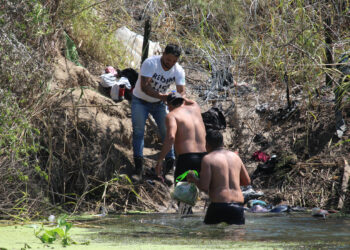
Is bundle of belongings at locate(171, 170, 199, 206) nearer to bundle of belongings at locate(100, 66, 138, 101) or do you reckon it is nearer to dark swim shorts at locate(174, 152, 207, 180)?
dark swim shorts at locate(174, 152, 207, 180)

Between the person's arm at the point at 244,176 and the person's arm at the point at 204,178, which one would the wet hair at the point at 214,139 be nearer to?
the person's arm at the point at 204,178

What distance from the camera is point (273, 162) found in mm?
9602

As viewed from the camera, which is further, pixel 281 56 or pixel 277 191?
pixel 281 56

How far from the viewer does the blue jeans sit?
326 inches

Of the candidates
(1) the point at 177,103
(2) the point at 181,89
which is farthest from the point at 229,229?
(2) the point at 181,89

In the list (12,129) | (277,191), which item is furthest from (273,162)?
(12,129)

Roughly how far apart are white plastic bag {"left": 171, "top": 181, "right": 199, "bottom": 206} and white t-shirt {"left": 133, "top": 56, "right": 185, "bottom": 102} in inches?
87.1

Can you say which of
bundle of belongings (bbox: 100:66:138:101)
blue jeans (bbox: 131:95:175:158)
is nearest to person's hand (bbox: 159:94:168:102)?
blue jeans (bbox: 131:95:175:158)

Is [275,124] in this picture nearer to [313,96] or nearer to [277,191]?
[313,96]

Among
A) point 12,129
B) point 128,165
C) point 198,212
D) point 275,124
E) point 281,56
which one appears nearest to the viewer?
point 12,129

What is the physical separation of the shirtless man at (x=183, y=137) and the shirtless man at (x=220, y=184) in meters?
0.99

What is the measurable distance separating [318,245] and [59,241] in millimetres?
2186

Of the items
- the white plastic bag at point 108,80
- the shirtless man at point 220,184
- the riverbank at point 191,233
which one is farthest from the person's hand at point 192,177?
the white plastic bag at point 108,80

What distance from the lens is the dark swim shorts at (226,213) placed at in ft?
A: 20.6
